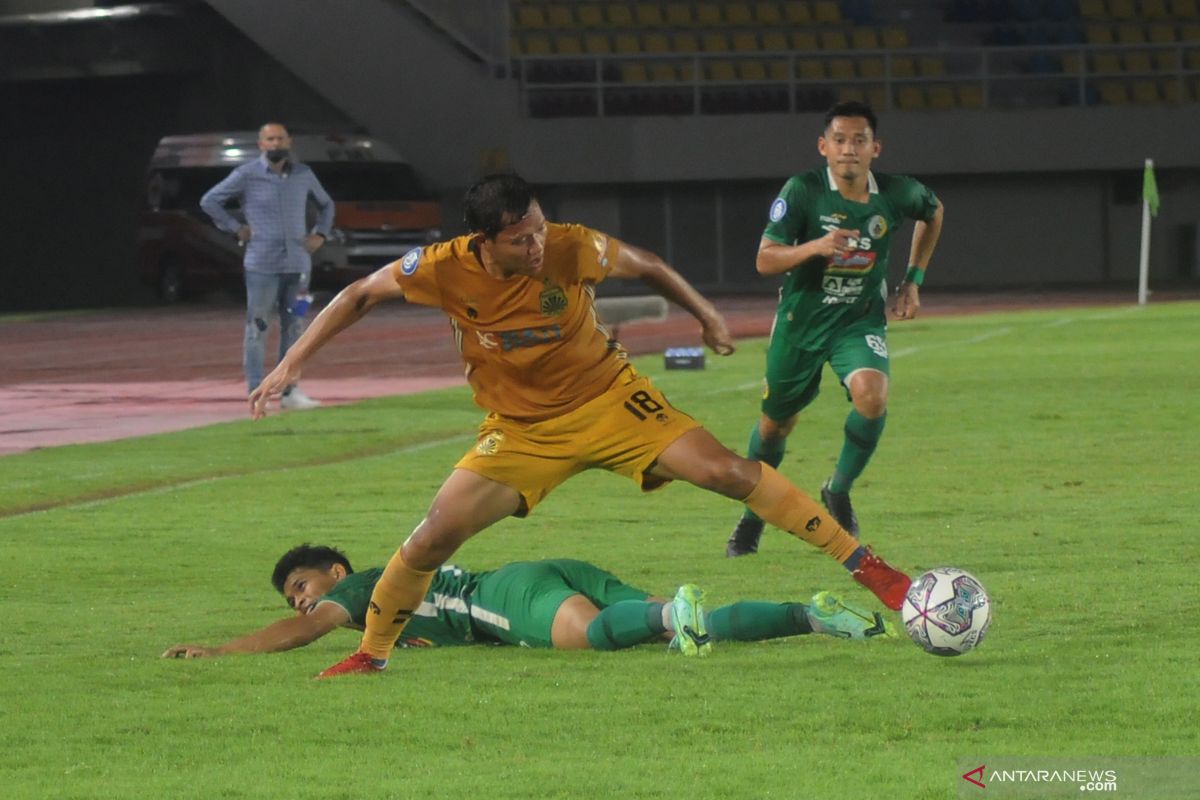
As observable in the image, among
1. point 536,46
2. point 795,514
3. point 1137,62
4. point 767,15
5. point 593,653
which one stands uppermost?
point 767,15

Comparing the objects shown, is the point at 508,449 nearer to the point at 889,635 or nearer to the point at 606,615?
the point at 606,615

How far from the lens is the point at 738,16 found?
139ft

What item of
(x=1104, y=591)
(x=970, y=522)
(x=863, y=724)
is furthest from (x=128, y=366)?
(x=863, y=724)

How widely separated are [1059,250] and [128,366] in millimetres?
21852

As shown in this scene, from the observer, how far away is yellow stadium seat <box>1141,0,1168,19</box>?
139 ft

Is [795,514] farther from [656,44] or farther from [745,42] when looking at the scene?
[745,42]

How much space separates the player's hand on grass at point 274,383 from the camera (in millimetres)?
6922

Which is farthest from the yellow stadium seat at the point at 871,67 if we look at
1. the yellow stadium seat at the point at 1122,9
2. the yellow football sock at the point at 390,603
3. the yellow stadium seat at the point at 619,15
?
the yellow football sock at the point at 390,603

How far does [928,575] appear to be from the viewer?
6895mm

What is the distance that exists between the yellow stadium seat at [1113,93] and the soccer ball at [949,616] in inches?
1373

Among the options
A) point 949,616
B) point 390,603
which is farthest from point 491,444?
point 949,616

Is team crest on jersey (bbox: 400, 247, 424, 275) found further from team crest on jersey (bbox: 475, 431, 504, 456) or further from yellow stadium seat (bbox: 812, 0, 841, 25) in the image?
yellow stadium seat (bbox: 812, 0, 841, 25)

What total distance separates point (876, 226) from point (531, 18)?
32995 millimetres

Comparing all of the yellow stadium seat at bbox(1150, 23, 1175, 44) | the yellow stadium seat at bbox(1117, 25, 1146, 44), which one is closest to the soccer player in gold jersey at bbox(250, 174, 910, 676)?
the yellow stadium seat at bbox(1117, 25, 1146, 44)
